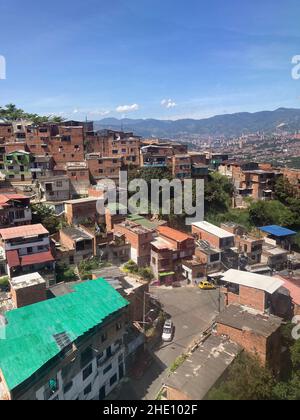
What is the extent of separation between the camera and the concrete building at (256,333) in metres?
14.9

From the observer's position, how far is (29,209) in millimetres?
25016

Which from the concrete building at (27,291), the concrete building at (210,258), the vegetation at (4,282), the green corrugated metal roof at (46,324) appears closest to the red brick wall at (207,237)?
the concrete building at (210,258)

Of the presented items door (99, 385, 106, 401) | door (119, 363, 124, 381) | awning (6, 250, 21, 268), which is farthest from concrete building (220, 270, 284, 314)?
awning (6, 250, 21, 268)

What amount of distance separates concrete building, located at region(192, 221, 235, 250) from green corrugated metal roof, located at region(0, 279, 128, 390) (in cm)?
1243

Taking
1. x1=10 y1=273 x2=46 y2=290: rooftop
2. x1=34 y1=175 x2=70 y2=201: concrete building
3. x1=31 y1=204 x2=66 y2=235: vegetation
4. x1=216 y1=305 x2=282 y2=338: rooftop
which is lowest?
x1=216 y1=305 x2=282 y2=338: rooftop

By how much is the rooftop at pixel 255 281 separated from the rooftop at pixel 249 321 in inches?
71.8

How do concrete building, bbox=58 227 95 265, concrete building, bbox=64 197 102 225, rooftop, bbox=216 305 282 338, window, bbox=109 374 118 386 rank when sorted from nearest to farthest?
window, bbox=109 374 118 386 → rooftop, bbox=216 305 282 338 → concrete building, bbox=58 227 95 265 → concrete building, bbox=64 197 102 225

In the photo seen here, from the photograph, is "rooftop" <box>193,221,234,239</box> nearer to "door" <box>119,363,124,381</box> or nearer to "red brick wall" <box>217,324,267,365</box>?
"red brick wall" <box>217,324,267,365</box>

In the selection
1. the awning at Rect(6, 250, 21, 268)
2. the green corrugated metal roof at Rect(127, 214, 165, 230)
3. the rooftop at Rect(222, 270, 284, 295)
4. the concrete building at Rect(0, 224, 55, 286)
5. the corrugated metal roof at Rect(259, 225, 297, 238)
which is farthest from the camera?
the corrugated metal roof at Rect(259, 225, 297, 238)

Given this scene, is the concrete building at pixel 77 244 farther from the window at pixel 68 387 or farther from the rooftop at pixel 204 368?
the window at pixel 68 387

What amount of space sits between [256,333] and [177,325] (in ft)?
18.0

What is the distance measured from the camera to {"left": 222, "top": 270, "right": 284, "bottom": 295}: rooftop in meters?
18.7

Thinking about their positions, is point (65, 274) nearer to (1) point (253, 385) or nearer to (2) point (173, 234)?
(2) point (173, 234)
